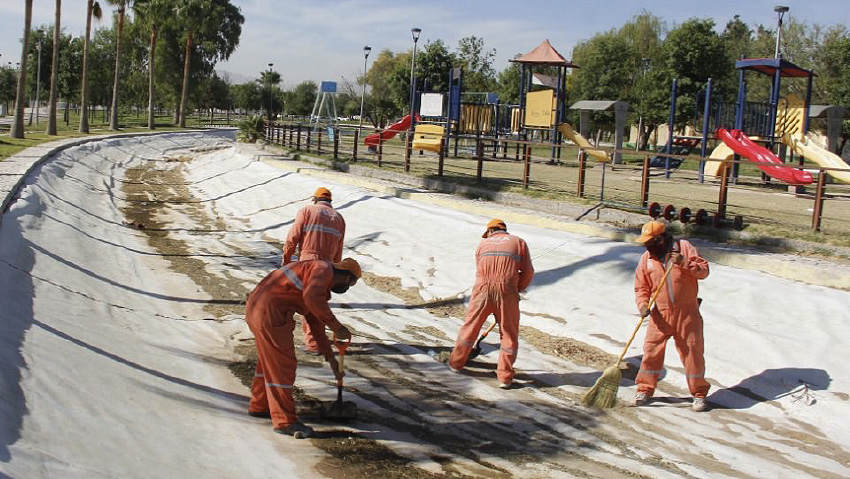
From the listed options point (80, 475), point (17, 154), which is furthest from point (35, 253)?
point (17, 154)

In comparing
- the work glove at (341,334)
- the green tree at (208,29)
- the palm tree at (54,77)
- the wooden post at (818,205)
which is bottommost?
the work glove at (341,334)

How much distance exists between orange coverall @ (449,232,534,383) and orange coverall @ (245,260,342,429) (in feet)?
6.75

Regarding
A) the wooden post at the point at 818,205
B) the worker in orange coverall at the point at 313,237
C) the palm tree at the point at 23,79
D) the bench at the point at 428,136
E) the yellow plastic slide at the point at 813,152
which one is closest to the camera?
the worker in orange coverall at the point at 313,237

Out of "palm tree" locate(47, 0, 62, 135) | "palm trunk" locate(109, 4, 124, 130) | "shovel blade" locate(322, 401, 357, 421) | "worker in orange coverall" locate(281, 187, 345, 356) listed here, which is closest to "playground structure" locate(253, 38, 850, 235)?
"worker in orange coverall" locate(281, 187, 345, 356)

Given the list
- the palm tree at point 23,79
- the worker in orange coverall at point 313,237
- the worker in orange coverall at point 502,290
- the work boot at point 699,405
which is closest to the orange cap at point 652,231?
the worker in orange coverall at point 502,290

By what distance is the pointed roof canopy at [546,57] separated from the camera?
26.3 meters

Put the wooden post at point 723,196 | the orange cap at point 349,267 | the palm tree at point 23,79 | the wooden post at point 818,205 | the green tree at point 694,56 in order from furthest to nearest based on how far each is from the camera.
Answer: the green tree at point 694,56, the palm tree at point 23,79, the wooden post at point 723,196, the wooden post at point 818,205, the orange cap at point 349,267

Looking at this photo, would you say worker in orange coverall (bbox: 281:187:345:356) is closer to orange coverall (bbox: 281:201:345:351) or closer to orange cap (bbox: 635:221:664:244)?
orange coverall (bbox: 281:201:345:351)

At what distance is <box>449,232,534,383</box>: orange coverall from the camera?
23.4ft

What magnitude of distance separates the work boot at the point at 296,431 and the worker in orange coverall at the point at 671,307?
3029mm

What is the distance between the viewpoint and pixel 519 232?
12.5 metres

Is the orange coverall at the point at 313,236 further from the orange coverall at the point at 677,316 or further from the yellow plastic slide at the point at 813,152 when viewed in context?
the yellow plastic slide at the point at 813,152

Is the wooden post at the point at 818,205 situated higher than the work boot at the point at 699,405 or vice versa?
the wooden post at the point at 818,205

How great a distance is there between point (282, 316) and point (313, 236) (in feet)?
7.62
